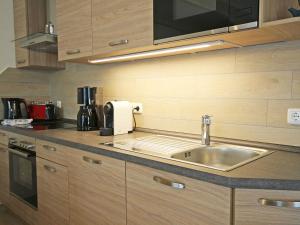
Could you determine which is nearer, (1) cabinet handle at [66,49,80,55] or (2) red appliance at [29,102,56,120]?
(1) cabinet handle at [66,49,80,55]

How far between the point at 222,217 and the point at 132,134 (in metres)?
1.11

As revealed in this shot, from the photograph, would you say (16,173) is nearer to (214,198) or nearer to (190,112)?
(190,112)

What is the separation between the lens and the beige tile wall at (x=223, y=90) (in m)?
1.37

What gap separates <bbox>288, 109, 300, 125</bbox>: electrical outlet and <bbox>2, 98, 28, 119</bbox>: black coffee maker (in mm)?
2570

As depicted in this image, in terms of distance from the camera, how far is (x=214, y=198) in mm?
1000

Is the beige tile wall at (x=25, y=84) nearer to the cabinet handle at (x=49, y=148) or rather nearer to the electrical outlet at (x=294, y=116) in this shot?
the cabinet handle at (x=49, y=148)

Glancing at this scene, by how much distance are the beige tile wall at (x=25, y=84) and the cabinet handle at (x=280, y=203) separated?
282 cm

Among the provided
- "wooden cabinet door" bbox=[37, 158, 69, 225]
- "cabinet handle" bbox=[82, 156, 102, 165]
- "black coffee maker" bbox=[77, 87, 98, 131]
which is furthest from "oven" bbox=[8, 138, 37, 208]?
"cabinet handle" bbox=[82, 156, 102, 165]

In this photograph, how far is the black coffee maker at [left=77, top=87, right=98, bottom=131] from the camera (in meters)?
2.14

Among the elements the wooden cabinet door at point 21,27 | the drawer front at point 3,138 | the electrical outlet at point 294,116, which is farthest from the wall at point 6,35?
the electrical outlet at point 294,116

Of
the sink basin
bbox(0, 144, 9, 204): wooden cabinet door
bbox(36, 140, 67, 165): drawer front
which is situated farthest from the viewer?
bbox(0, 144, 9, 204): wooden cabinet door

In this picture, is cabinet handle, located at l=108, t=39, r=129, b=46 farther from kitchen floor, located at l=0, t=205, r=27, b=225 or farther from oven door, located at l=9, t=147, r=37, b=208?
kitchen floor, located at l=0, t=205, r=27, b=225

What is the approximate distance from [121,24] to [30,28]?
1.55m

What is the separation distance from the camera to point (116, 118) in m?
1.93
